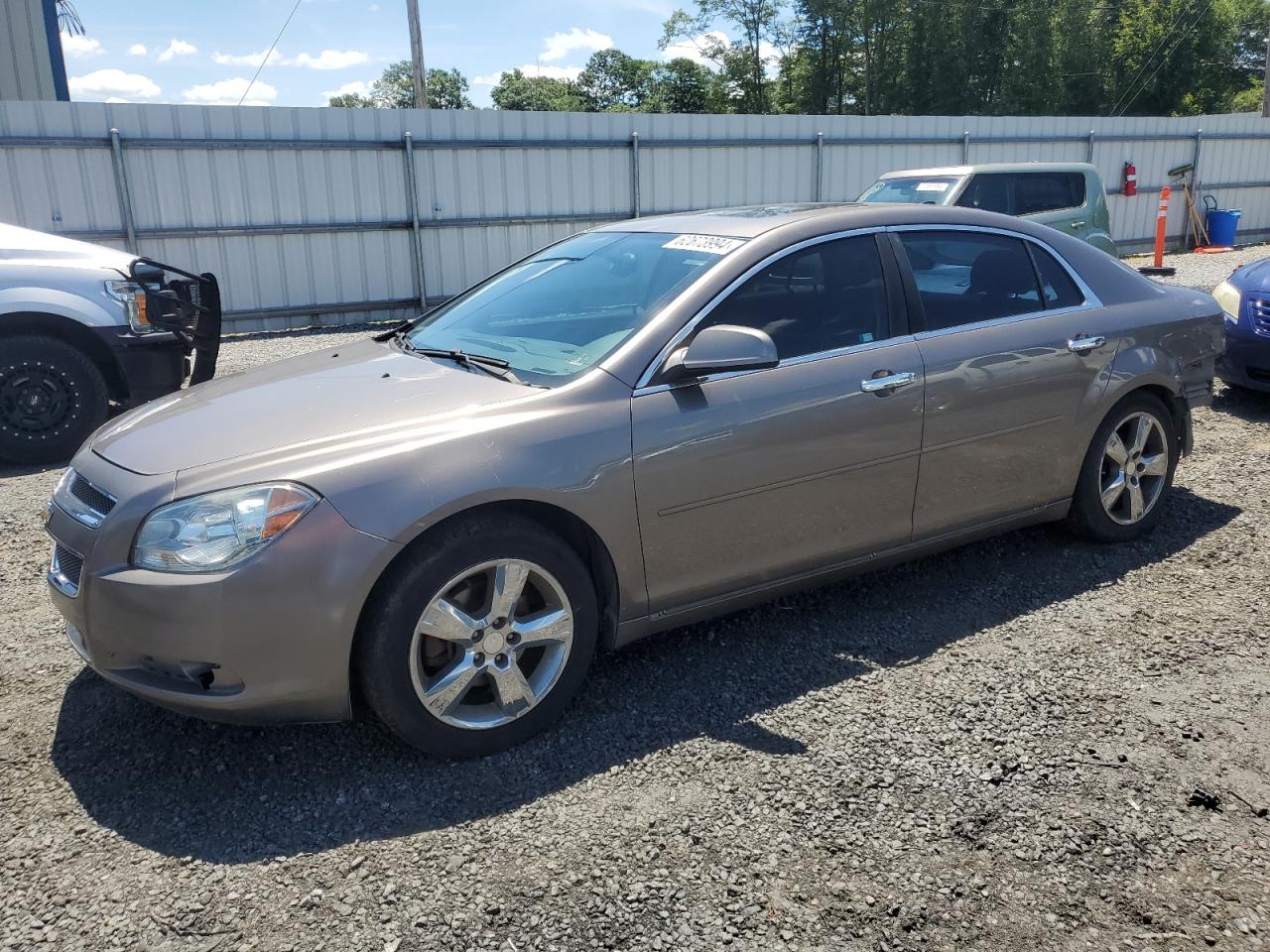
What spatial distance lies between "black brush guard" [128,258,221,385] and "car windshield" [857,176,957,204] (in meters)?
6.89

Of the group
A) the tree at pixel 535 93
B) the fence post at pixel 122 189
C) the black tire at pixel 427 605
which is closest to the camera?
the black tire at pixel 427 605

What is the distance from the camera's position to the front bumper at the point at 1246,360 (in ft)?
23.2

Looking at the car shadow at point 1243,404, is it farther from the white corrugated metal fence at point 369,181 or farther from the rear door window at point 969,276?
the white corrugated metal fence at point 369,181

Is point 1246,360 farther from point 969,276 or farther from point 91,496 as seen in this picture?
point 91,496

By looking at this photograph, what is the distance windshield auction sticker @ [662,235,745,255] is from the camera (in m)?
3.75

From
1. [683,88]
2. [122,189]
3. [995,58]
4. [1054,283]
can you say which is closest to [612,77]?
[683,88]

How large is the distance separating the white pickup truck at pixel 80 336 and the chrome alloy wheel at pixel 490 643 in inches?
181

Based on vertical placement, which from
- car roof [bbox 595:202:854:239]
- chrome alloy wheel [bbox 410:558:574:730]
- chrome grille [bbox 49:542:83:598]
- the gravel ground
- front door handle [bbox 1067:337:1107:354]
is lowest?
the gravel ground

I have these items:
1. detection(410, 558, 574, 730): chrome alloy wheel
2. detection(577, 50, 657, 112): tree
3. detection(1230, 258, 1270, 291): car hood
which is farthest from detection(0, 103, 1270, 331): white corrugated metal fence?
detection(577, 50, 657, 112): tree

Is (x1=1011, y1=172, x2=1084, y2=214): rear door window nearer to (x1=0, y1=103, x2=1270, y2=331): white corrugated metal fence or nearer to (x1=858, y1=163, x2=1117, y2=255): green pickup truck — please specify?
(x1=858, y1=163, x2=1117, y2=255): green pickup truck

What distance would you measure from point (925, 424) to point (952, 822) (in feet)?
5.34

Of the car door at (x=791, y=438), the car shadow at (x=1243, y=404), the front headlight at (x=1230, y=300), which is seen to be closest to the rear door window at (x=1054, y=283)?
the car door at (x=791, y=438)

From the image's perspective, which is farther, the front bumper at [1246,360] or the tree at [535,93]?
the tree at [535,93]

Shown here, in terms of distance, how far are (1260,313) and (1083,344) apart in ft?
12.0
